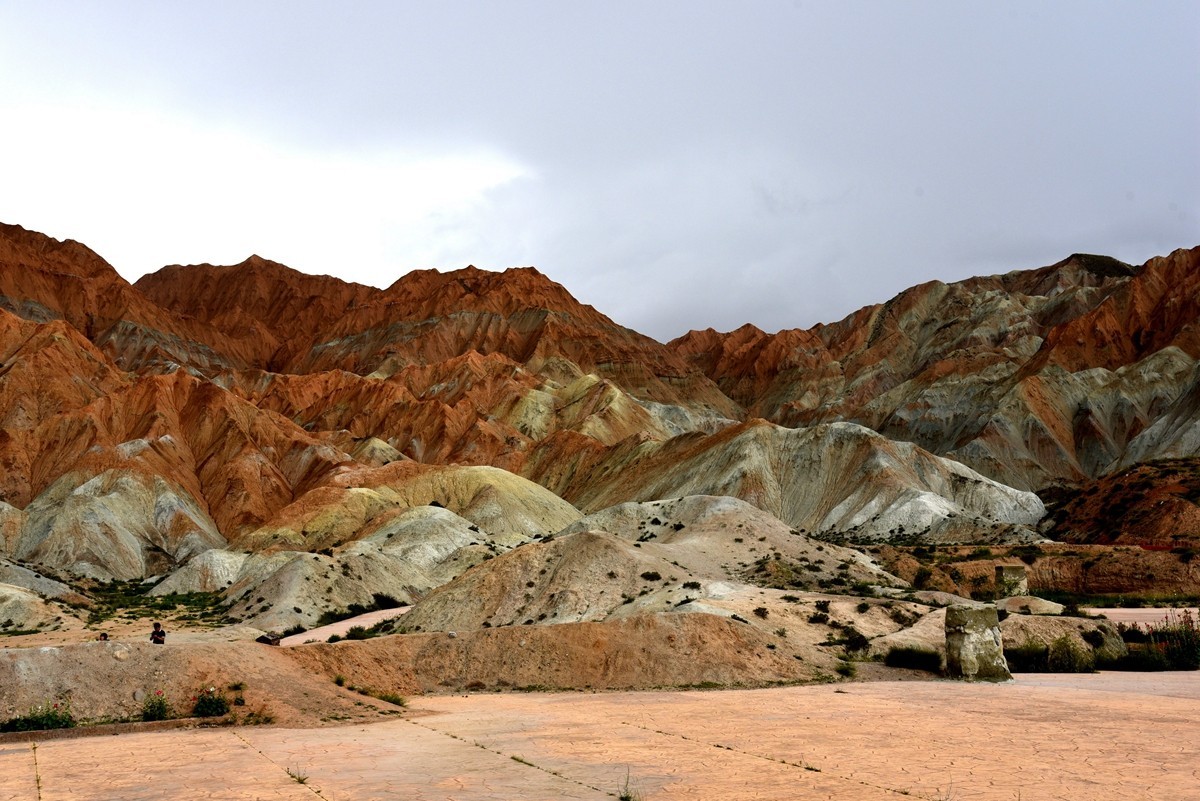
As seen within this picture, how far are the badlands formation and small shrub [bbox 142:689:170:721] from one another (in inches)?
24.3

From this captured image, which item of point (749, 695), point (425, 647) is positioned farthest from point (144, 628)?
point (749, 695)

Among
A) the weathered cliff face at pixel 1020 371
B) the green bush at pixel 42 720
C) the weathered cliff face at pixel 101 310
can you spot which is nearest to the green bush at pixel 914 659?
the green bush at pixel 42 720

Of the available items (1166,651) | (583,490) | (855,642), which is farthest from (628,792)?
(583,490)

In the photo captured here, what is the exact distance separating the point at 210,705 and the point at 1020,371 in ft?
452

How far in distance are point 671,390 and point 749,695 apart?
159 meters

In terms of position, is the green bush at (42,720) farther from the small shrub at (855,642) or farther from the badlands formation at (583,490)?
the small shrub at (855,642)

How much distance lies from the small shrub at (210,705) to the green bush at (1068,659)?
72.2ft

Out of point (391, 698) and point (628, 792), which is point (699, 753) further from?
point (391, 698)

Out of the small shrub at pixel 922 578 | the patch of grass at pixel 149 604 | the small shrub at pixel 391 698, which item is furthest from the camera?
the patch of grass at pixel 149 604

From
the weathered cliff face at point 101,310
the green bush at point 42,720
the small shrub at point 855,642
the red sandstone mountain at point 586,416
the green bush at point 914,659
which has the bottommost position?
the green bush at point 42,720

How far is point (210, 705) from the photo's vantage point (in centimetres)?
2158

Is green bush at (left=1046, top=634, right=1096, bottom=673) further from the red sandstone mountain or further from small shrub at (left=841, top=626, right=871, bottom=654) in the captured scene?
the red sandstone mountain

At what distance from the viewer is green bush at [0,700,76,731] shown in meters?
20.2

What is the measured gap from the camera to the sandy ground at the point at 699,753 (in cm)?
1380
